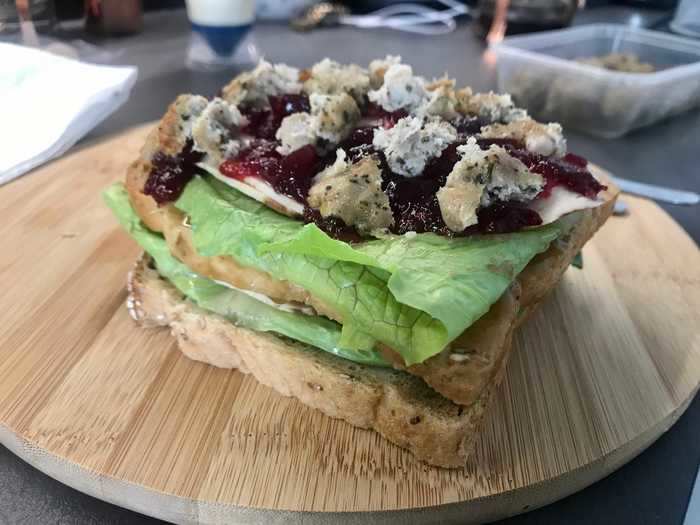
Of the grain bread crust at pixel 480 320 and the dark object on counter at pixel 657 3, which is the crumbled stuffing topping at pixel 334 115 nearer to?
the grain bread crust at pixel 480 320

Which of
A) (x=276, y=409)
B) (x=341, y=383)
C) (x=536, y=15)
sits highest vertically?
(x=536, y=15)

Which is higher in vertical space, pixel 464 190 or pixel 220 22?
pixel 464 190

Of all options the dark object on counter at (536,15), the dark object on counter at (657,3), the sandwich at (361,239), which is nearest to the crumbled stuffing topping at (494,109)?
the sandwich at (361,239)

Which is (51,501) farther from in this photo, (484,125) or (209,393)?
(484,125)

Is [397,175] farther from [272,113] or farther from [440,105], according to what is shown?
[272,113]

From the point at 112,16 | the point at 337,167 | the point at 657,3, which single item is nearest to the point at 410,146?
the point at 337,167

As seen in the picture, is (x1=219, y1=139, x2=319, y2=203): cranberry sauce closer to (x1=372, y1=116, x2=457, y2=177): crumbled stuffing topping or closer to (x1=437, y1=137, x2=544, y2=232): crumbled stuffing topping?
(x1=372, y1=116, x2=457, y2=177): crumbled stuffing topping

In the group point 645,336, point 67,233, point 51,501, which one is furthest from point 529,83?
point 51,501

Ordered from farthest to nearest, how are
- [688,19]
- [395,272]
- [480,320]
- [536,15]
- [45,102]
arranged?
[688,19], [536,15], [45,102], [480,320], [395,272]
